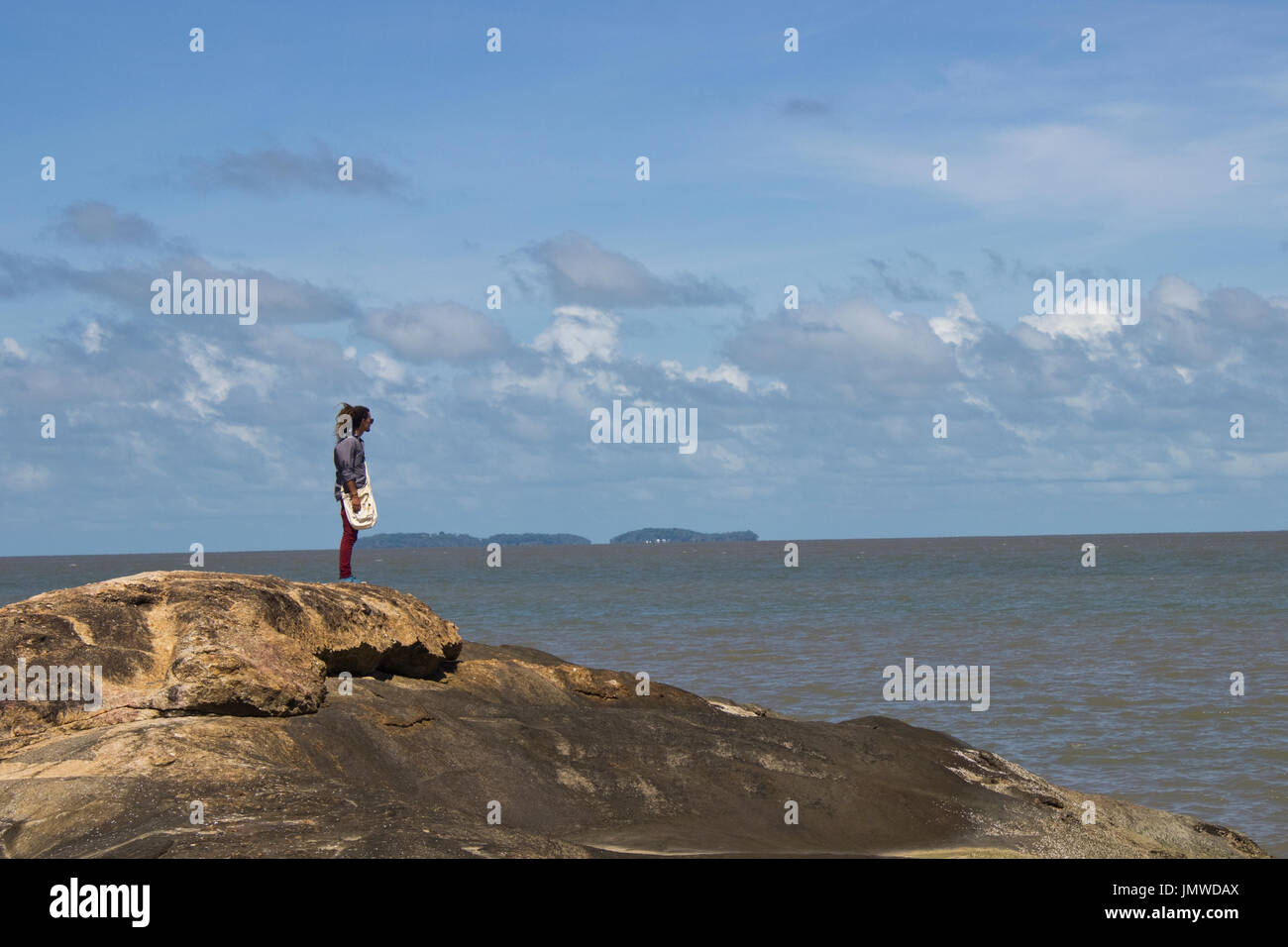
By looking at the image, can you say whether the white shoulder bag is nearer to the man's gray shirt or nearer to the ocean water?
the man's gray shirt

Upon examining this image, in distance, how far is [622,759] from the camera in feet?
37.1

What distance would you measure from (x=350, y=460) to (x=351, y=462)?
0.09 feet

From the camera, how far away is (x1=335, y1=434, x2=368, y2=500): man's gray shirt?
1433cm

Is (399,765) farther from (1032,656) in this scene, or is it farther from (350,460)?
(1032,656)

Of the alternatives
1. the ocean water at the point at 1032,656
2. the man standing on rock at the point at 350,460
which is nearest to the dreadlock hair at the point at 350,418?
the man standing on rock at the point at 350,460

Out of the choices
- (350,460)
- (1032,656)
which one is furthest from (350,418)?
(1032,656)

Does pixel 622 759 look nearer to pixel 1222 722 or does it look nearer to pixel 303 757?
pixel 303 757

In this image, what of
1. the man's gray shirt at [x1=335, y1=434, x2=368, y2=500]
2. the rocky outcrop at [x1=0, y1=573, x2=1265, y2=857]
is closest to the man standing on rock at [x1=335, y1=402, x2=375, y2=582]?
the man's gray shirt at [x1=335, y1=434, x2=368, y2=500]

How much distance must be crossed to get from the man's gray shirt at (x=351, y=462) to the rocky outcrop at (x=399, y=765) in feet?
6.38

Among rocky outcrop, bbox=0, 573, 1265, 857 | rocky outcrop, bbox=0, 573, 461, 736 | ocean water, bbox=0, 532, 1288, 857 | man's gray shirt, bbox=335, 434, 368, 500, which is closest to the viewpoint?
rocky outcrop, bbox=0, 573, 1265, 857

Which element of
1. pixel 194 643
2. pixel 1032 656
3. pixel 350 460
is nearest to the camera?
pixel 194 643

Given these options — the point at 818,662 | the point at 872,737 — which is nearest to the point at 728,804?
the point at 872,737

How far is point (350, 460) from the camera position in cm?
1433
